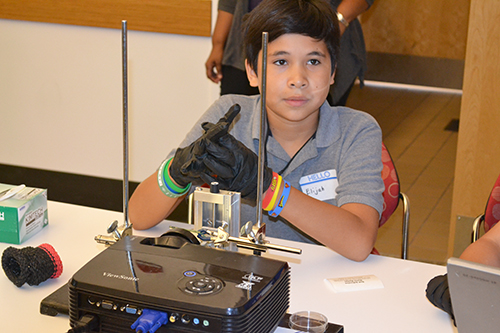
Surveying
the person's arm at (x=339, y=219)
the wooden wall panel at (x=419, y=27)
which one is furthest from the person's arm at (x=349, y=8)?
the wooden wall panel at (x=419, y=27)

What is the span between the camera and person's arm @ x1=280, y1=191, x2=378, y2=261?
1248 millimetres

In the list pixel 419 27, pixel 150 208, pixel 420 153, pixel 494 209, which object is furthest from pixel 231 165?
pixel 419 27

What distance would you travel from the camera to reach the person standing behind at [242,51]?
2.20 meters

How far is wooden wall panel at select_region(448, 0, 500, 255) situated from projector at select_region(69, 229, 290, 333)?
5.90 ft

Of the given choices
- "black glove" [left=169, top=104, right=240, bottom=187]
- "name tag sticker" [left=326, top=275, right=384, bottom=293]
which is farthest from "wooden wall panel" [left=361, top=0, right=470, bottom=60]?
"black glove" [left=169, top=104, right=240, bottom=187]

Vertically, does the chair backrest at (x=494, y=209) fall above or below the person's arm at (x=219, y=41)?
below

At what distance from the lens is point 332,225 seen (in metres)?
1.28

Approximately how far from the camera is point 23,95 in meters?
3.49

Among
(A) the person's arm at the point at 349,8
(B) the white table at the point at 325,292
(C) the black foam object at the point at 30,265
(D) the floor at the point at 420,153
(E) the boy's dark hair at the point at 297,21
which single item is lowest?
(D) the floor at the point at 420,153

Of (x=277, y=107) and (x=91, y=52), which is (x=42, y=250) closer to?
(x=277, y=107)

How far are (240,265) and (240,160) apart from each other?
0.18 meters

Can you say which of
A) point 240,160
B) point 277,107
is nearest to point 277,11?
point 277,107

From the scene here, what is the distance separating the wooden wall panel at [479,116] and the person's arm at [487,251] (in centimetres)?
127

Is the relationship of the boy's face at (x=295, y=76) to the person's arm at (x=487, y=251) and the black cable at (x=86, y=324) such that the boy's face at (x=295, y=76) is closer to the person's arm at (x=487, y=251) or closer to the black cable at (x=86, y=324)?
the person's arm at (x=487, y=251)
